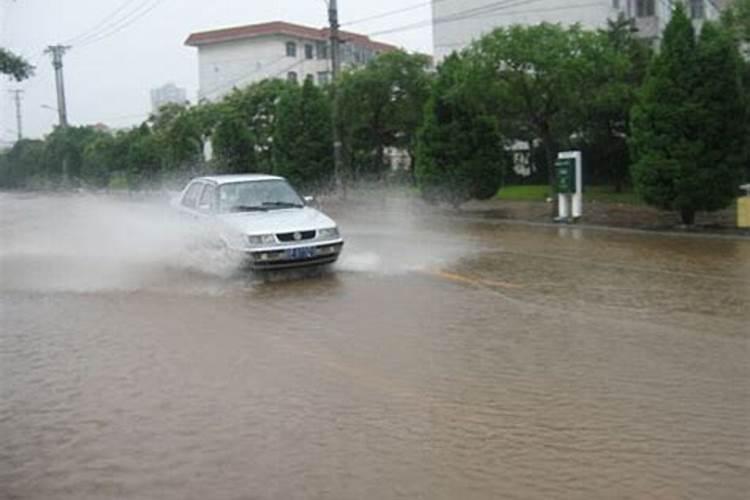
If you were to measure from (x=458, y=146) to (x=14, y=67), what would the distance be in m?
15.4

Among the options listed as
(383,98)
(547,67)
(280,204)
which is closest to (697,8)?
(383,98)

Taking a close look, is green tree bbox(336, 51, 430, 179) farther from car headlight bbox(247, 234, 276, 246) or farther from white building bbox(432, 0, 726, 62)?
car headlight bbox(247, 234, 276, 246)

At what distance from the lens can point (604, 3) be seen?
53750 mm

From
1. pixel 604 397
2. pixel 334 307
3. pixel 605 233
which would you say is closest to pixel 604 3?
pixel 605 233

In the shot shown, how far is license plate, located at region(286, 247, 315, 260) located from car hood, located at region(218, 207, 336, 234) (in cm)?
28

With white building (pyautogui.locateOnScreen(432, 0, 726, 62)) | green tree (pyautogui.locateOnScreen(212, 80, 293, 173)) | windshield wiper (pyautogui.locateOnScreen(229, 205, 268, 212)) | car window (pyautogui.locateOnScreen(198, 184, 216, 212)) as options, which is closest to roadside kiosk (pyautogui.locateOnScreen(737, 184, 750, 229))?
windshield wiper (pyautogui.locateOnScreen(229, 205, 268, 212))

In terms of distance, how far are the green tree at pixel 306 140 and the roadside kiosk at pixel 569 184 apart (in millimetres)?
16166

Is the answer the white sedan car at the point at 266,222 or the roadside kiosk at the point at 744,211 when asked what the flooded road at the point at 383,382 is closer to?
the white sedan car at the point at 266,222

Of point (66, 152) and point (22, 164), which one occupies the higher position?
point (66, 152)

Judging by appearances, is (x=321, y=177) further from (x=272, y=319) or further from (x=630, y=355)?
(x=630, y=355)

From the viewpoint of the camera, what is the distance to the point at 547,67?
23109 mm

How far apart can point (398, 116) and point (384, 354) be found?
93.2ft

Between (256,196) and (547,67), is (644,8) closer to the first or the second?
(547,67)

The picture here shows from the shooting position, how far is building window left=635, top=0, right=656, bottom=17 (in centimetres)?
5191
